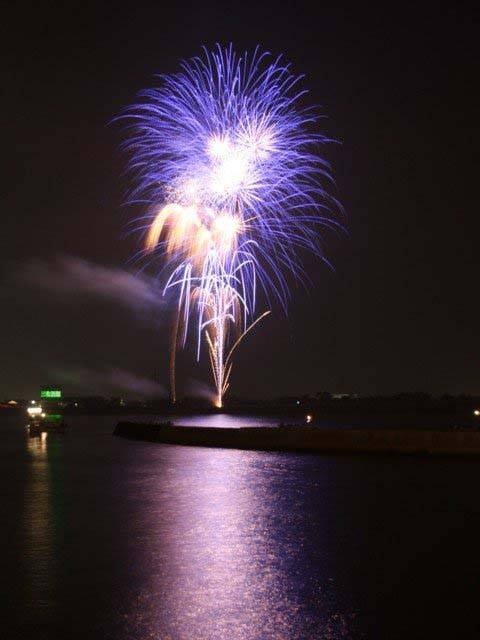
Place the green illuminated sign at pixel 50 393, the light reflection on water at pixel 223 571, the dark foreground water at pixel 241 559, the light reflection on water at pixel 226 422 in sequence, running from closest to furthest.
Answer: the light reflection on water at pixel 223 571
the dark foreground water at pixel 241 559
the green illuminated sign at pixel 50 393
the light reflection on water at pixel 226 422

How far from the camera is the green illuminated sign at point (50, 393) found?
71.2m

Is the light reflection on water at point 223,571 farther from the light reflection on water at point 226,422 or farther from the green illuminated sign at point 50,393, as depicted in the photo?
the light reflection on water at point 226,422

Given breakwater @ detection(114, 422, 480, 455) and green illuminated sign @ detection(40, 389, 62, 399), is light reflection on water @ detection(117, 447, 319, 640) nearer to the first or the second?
breakwater @ detection(114, 422, 480, 455)

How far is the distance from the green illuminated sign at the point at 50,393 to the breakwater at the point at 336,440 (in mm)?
23035

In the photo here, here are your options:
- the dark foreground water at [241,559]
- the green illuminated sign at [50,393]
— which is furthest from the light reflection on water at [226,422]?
the dark foreground water at [241,559]

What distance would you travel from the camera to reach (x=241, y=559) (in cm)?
1255

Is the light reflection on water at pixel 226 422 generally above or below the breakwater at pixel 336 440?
above

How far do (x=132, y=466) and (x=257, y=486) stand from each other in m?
11.1

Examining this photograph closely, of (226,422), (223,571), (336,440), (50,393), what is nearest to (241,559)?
(223,571)

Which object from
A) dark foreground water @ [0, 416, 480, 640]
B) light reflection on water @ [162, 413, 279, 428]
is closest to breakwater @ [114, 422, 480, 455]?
dark foreground water @ [0, 416, 480, 640]

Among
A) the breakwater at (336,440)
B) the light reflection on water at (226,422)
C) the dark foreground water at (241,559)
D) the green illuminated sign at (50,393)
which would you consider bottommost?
the dark foreground water at (241,559)

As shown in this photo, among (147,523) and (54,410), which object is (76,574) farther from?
(54,410)

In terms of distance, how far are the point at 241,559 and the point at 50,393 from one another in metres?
62.7

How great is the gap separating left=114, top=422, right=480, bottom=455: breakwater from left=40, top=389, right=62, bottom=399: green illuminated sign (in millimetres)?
23035
